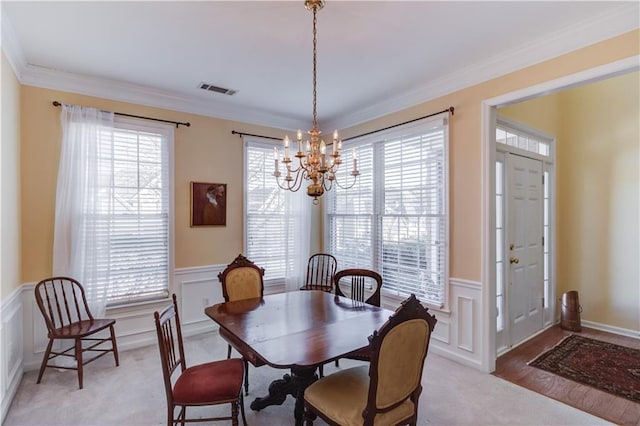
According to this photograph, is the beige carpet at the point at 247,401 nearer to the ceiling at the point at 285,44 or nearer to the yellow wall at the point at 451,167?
the yellow wall at the point at 451,167

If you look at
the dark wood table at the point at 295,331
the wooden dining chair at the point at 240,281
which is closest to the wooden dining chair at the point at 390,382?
the dark wood table at the point at 295,331

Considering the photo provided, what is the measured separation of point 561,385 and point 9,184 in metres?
5.05

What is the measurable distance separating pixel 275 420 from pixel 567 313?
3.97m

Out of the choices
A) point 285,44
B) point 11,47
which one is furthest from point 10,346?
point 285,44

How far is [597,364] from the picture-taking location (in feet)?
10.4

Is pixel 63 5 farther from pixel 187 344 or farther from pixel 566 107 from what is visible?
pixel 566 107

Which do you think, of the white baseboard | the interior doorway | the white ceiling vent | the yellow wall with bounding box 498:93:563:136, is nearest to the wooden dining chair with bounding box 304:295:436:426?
the interior doorway

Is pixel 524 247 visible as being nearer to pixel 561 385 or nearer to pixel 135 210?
pixel 561 385

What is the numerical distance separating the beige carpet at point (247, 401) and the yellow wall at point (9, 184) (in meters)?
0.90

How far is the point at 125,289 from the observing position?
3.53m

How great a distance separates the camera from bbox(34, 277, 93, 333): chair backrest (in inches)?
120

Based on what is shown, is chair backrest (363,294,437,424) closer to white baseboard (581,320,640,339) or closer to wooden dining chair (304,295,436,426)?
wooden dining chair (304,295,436,426)

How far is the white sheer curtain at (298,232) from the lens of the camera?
466 centimetres

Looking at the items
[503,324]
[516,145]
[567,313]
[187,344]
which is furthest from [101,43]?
[567,313]
